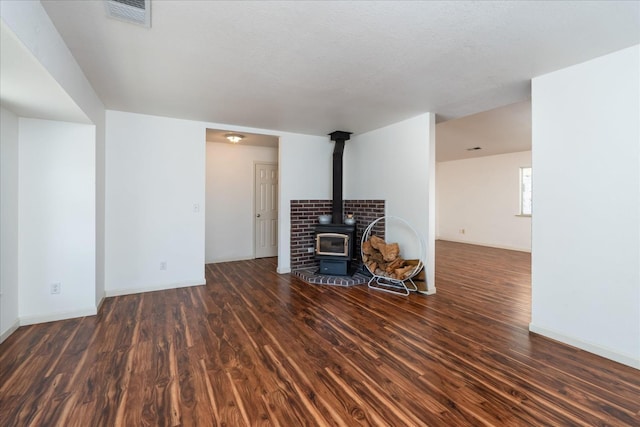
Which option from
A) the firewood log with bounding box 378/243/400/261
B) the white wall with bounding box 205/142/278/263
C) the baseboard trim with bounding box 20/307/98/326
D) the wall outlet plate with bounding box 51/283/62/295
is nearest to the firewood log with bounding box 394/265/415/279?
the firewood log with bounding box 378/243/400/261

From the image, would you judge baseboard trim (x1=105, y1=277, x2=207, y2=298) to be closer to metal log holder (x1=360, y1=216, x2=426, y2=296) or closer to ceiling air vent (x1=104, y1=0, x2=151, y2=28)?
metal log holder (x1=360, y1=216, x2=426, y2=296)

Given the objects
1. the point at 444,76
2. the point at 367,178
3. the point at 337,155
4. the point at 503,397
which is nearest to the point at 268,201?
the point at 337,155

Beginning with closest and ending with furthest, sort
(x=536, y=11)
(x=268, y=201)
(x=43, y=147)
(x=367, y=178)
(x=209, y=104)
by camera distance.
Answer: (x=536, y=11) → (x=43, y=147) → (x=209, y=104) → (x=367, y=178) → (x=268, y=201)

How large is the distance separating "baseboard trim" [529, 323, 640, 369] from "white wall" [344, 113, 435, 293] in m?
1.32

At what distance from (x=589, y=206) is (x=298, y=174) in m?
3.74

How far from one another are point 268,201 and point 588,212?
196 inches

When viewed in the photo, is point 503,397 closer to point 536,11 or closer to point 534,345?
point 534,345

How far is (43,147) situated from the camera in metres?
2.84

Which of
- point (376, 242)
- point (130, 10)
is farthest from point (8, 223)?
point (376, 242)

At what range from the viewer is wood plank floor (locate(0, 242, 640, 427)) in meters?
1.63

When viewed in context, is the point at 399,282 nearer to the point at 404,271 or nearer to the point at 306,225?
the point at 404,271

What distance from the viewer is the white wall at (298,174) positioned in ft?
16.0

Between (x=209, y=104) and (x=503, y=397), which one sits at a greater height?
(x=209, y=104)

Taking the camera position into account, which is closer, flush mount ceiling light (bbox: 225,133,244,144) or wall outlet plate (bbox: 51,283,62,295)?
wall outlet plate (bbox: 51,283,62,295)
